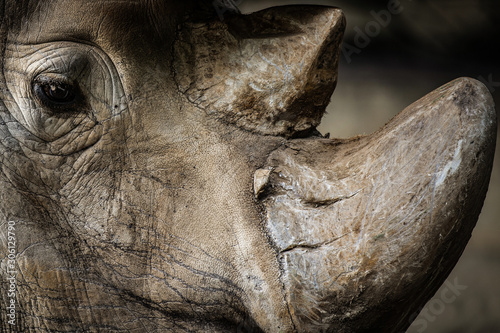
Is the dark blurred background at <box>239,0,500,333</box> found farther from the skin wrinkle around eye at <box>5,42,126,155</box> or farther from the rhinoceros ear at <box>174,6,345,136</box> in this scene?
the skin wrinkle around eye at <box>5,42,126,155</box>

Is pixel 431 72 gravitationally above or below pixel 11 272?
above

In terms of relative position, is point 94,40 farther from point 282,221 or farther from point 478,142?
point 478,142

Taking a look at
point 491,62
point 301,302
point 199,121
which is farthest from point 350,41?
point 301,302

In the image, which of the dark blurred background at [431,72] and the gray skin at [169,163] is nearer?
the gray skin at [169,163]

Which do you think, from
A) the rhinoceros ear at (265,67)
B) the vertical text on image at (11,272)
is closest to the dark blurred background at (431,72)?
the rhinoceros ear at (265,67)

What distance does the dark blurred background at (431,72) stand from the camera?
10.3ft

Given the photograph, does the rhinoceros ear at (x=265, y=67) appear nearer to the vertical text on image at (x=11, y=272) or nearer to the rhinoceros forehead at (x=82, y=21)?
the rhinoceros forehead at (x=82, y=21)

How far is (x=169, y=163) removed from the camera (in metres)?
1.35

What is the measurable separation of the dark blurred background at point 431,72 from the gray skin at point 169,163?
173 cm

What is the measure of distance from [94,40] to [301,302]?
66 centimetres

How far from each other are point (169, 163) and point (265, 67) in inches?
11.0

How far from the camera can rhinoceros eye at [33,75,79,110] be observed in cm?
131

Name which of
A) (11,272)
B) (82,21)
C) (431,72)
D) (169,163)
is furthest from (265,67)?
(431,72)

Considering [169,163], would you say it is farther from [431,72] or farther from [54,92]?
[431,72]
